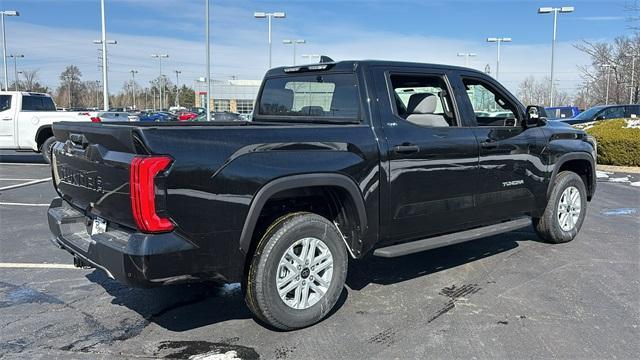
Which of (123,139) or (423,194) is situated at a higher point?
(123,139)

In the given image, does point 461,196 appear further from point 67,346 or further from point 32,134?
point 32,134

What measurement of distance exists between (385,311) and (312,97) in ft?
6.65

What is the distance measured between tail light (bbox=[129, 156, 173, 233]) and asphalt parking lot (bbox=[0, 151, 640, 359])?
933 millimetres

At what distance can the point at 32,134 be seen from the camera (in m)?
14.5

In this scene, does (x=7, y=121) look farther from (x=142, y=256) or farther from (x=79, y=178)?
(x=142, y=256)

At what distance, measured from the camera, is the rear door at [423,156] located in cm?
440

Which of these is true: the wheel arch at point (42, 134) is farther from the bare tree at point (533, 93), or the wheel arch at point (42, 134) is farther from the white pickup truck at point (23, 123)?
the bare tree at point (533, 93)

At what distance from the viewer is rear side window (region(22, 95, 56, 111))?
14664 mm

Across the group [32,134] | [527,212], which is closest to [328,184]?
[527,212]

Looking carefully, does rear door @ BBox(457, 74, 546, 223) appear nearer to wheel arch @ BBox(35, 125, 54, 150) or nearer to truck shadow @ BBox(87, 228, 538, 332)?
truck shadow @ BBox(87, 228, 538, 332)

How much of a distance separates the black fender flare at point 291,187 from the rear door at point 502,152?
152 cm

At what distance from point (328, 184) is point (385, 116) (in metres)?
0.87

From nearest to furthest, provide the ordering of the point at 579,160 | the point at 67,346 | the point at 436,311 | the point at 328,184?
the point at 67,346
the point at 328,184
the point at 436,311
the point at 579,160

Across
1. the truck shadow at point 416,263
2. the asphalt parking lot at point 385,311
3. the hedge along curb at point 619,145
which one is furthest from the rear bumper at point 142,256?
the hedge along curb at point 619,145
